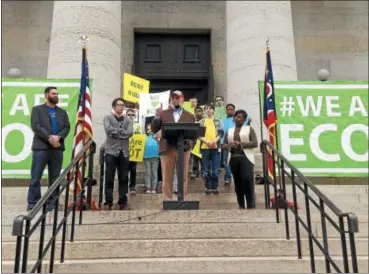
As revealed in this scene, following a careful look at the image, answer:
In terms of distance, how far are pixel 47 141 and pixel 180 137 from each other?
211 centimetres

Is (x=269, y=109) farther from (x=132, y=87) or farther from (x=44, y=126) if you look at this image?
(x=44, y=126)

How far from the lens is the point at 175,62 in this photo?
54.2 ft

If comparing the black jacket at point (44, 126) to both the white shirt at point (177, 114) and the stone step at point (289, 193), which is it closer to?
the stone step at point (289, 193)

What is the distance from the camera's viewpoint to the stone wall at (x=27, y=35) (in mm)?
15977

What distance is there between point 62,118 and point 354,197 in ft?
18.1

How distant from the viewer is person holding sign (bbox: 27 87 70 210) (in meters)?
7.79

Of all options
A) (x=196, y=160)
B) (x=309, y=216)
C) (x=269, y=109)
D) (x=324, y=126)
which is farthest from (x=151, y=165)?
(x=309, y=216)

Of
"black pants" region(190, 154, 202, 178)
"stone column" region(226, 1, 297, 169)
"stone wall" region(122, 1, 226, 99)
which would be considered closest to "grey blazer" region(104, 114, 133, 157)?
"black pants" region(190, 154, 202, 178)

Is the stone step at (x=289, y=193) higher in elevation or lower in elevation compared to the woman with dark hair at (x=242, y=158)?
lower

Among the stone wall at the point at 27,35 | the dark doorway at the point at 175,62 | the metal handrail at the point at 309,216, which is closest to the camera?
the metal handrail at the point at 309,216

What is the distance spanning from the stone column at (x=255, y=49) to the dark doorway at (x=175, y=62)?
364 centimetres

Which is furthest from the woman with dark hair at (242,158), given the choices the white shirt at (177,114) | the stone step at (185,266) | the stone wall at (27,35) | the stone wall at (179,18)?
the stone wall at (27,35)

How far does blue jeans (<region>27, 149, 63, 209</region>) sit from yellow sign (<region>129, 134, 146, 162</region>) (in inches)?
68.5

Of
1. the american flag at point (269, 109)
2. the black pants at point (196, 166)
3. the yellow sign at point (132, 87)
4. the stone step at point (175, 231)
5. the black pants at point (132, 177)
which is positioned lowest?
the stone step at point (175, 231)
